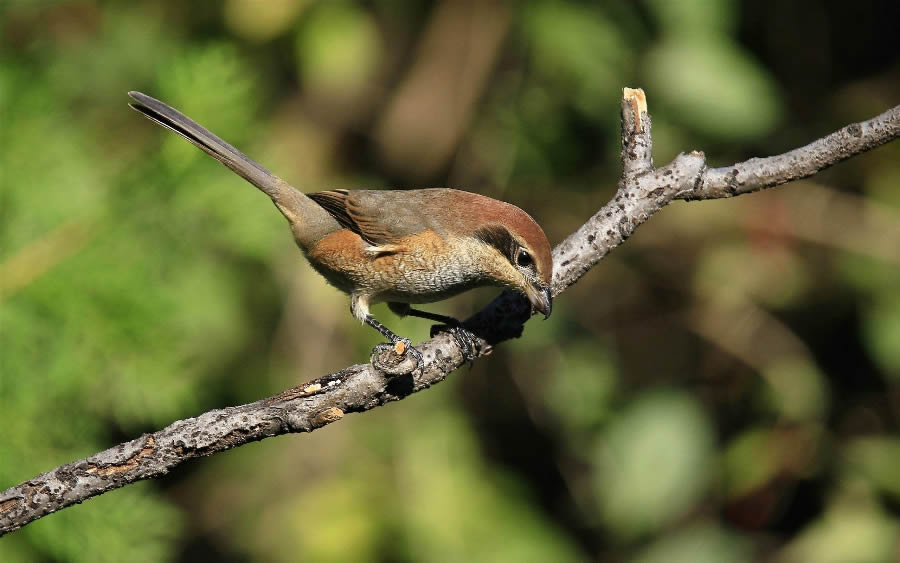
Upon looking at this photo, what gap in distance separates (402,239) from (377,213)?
0.24 m

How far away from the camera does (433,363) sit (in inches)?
108

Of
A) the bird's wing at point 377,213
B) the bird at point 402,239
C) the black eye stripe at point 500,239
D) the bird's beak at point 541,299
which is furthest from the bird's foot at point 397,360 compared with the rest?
the bird's wing at point 377,213

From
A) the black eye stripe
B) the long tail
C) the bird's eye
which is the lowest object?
the bird's eye

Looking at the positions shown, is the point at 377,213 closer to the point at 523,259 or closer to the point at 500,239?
the point at 500,239

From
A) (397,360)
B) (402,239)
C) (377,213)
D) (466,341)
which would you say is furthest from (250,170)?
(397,360)

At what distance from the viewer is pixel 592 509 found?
4602mm

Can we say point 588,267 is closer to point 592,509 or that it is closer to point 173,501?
point 592,509

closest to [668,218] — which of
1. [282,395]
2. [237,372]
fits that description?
[237,372]

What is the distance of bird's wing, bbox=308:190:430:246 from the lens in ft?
11.7

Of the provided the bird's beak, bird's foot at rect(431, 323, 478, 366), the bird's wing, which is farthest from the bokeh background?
the bird's beak

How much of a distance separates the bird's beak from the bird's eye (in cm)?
8

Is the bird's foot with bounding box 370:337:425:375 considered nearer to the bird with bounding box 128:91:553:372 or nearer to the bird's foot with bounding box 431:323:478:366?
the bird's foot with bounding box 431:323:478:366

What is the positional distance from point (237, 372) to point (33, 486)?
2737mm

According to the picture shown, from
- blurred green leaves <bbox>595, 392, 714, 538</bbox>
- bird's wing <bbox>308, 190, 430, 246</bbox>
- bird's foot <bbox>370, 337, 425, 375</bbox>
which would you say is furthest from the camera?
blurred green leaves <bbox>595, 392, 714, 538</bbox>
